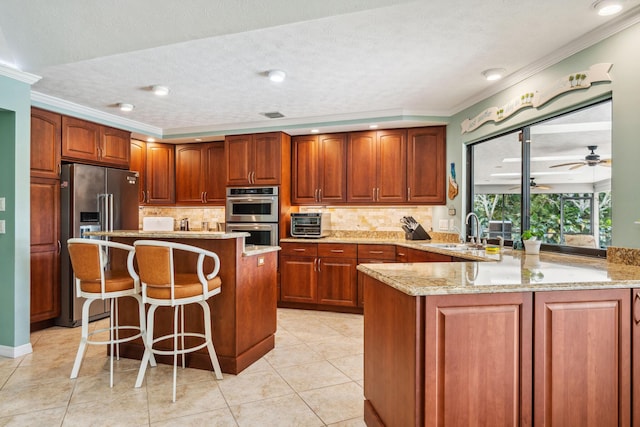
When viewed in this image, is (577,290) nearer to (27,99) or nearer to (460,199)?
(460,199)

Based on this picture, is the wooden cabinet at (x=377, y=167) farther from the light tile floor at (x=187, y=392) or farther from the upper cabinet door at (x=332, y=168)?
the light tile floor at (x=187, y=392)

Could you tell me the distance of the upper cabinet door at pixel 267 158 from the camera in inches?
197

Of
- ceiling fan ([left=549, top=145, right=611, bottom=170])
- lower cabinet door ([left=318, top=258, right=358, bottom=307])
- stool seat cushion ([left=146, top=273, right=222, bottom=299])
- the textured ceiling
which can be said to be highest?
the textured ceiling

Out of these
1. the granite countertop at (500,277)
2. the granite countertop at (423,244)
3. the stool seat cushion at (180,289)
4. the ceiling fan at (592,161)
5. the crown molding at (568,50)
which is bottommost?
the stool seat cushion at (180,289)

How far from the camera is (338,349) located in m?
3.42

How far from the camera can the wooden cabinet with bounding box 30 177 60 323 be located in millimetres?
3857

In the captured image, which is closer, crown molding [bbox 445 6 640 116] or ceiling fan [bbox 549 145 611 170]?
crown molding [bbox 445 6 640 116]

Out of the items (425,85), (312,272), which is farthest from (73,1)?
(312,272)

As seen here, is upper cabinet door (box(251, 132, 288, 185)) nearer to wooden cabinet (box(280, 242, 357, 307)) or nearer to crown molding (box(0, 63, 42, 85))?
wooden cabinet (box(280, 242, 357, 307))

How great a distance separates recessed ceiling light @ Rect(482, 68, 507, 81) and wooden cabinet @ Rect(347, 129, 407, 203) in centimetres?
154

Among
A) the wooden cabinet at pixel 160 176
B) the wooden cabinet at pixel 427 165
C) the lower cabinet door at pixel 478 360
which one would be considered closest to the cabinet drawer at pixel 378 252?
the wooden cabinet at pixel 427 165

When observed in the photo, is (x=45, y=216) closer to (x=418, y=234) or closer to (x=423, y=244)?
(x=423, y=244)

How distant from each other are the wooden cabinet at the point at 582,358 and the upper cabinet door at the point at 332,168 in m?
3.48

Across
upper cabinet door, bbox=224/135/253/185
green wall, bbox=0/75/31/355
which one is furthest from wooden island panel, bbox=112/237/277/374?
upper cabinet door, bbox=224/135/253/185
